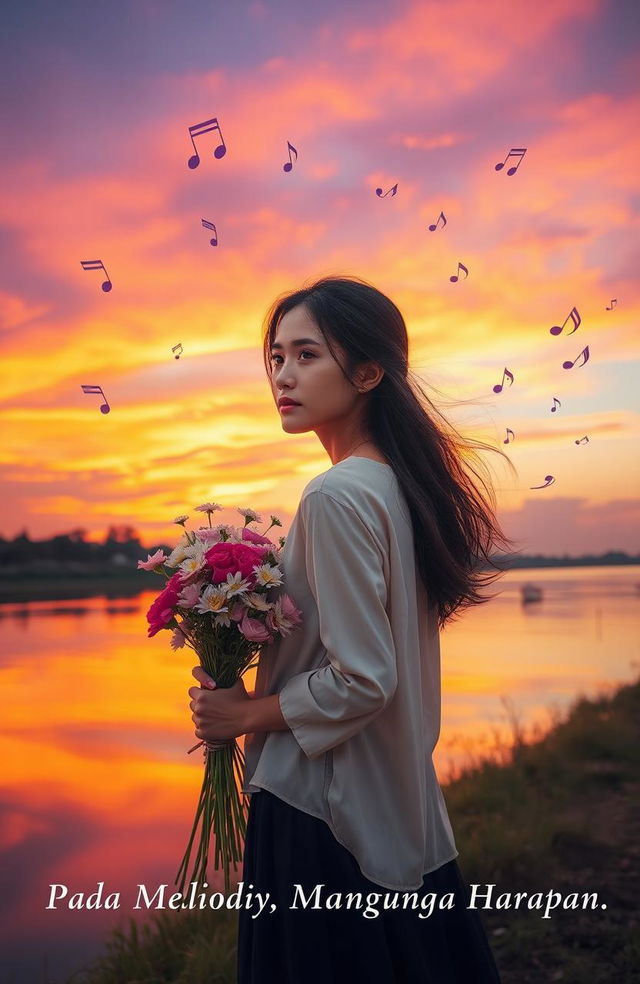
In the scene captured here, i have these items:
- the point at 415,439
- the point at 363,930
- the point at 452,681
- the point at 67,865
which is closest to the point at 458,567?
the point at 415,439

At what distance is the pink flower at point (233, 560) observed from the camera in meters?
1.99

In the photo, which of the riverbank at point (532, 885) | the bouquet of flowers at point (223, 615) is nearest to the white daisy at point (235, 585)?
the bouquet of flowers at point (223, 615)

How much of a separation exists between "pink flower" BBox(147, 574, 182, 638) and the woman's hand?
0.48ft

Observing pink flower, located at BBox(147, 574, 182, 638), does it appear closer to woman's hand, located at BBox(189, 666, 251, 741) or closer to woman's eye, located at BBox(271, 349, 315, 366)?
woman's hand, located at BBox(189, 666, 251, 741)

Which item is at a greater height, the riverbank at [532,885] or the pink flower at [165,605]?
the pink flower at [165,605]

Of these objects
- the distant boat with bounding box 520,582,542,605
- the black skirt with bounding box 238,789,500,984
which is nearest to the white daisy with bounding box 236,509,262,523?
the black skirt with bounding box 238,789,500,984

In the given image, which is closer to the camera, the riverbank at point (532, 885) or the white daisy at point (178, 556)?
the white daisy at point (178, 556)

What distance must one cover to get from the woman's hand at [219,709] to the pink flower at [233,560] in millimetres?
247

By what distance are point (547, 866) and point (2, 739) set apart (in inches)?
353

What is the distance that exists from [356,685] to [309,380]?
0.78m

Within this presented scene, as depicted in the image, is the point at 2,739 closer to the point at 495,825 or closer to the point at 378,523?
the point at 495,825

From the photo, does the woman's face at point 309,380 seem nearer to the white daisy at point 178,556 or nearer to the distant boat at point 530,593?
the white daisy at point 178,556

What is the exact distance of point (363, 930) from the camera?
189cm

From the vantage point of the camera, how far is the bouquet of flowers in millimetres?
1970
